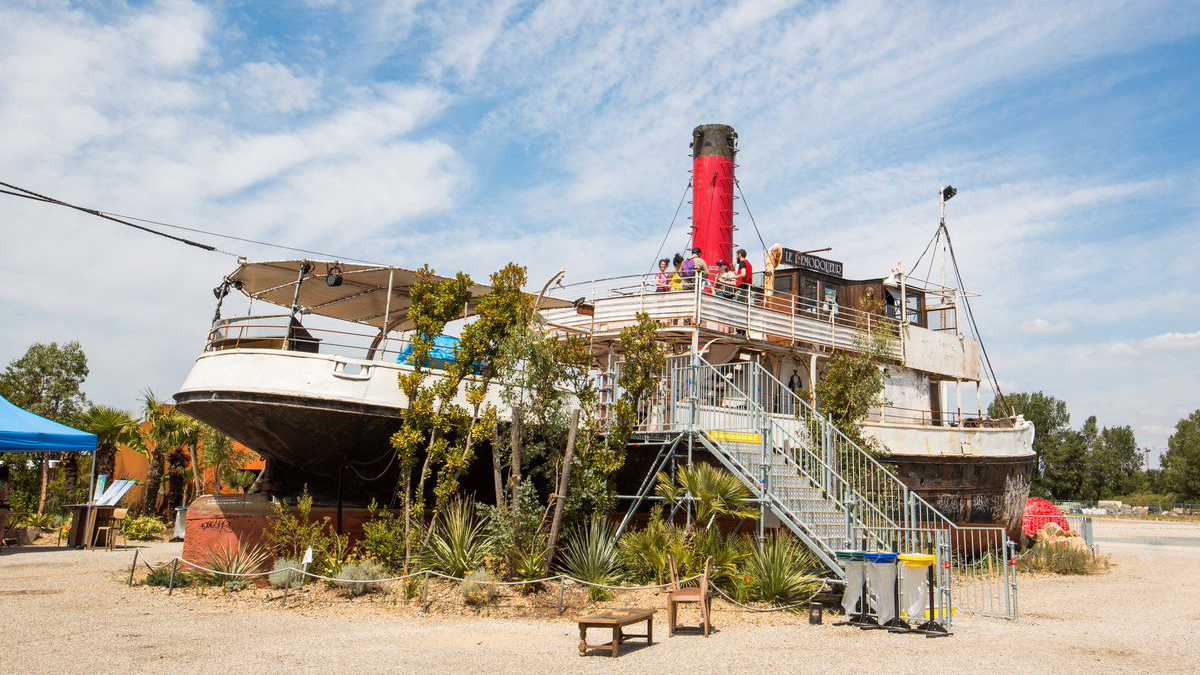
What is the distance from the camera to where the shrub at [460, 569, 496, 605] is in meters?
10.7

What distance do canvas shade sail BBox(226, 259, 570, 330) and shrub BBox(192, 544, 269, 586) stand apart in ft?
12.4

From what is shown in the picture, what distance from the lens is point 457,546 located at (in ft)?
37.1

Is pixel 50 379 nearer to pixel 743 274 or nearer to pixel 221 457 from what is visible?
pixel 221 457

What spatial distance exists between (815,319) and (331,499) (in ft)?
33.1

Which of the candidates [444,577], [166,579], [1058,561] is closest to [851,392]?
[1058,561]

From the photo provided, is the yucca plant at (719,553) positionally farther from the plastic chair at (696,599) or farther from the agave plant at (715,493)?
the plastic chair at (696,599)

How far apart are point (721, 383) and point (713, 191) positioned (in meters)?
6.77

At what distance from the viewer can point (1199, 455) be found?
63.4 meters

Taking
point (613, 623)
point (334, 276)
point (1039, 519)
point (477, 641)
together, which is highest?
point (334, 276)

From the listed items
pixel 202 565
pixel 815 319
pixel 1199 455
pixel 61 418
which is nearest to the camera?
pixel 202 565

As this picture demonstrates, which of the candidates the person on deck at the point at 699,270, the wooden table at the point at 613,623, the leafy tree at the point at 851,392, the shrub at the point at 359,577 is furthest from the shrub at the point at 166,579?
the leafy tree at the point at 851,392

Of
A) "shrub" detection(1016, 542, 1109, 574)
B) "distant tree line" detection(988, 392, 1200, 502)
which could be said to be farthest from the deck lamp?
"distant tree line" detection(988, 392, 1200, 502)

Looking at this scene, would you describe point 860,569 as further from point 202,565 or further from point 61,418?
point 61,418

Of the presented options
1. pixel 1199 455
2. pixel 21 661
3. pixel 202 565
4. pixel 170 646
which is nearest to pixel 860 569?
pixel 170 646
